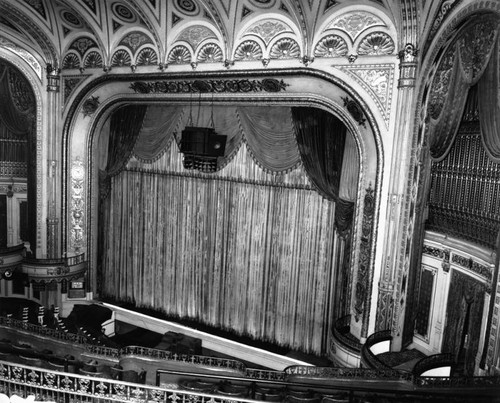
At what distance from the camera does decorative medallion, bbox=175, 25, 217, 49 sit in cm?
883

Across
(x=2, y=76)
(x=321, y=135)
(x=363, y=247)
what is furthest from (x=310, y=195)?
(x=2, y=76)

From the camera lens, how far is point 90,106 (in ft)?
36.2

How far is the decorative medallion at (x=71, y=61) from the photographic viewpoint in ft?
34.8

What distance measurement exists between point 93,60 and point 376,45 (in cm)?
655

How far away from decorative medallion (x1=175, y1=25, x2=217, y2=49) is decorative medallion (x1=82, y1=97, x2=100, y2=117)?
3049 millimetres

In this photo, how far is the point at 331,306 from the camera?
936cm

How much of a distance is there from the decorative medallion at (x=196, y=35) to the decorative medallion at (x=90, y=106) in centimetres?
305

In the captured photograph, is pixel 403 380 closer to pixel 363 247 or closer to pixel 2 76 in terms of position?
pixel 363 247

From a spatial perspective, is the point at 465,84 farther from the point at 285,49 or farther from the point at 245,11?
the point at 245,11

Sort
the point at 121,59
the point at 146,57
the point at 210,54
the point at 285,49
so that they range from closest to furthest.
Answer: the point at 285,49, the point at 210,54, the point at 146,57, the point at 121,59

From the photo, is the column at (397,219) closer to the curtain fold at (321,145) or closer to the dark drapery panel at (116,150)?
the curtain fold at (321,145)

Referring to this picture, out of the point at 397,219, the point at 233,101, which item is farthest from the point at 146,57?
the point at 397,219

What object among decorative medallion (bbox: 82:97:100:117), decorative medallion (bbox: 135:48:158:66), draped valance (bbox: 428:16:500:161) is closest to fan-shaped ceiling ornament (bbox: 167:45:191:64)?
decorative medallion (bbox: 135:48:158:66)

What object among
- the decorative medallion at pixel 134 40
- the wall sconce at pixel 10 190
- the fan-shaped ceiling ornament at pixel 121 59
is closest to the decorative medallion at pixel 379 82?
the decorative medallion at pixel 134 40
